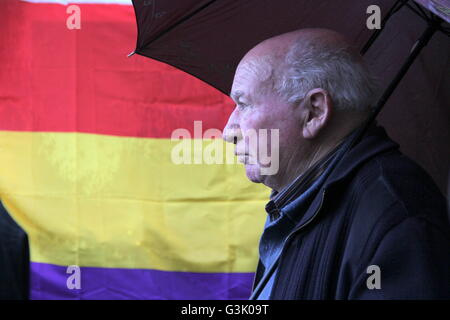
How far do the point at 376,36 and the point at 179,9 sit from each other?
661mm

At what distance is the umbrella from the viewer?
202 cm

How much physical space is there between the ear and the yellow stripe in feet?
5.76

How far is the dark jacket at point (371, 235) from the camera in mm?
1328

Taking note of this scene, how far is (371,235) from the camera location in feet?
4.58

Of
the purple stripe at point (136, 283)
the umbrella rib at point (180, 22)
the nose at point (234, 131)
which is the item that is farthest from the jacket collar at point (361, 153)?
the purple stripe at point (136, 283)

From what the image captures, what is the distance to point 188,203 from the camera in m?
3.48

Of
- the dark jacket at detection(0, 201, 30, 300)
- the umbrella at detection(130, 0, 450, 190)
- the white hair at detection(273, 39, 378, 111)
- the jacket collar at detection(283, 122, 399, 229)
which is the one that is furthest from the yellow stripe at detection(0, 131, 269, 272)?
the dark jacket at detection(0, 201, 30, 300)

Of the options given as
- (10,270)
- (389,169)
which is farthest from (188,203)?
(10,270)

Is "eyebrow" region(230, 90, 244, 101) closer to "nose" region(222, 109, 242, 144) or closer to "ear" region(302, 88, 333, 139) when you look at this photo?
"nose" region(222, 109, 242, 144)

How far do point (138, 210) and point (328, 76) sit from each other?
1990 millimetres

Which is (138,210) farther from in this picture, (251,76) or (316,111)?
(316,111)

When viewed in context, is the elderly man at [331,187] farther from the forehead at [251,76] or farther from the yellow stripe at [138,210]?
the yellow stripe at [138,210]

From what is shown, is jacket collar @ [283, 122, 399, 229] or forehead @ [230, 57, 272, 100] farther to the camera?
forehead @ [230, 57, 272, 100]

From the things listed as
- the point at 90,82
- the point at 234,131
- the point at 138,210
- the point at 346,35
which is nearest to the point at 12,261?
the point at 234,131
